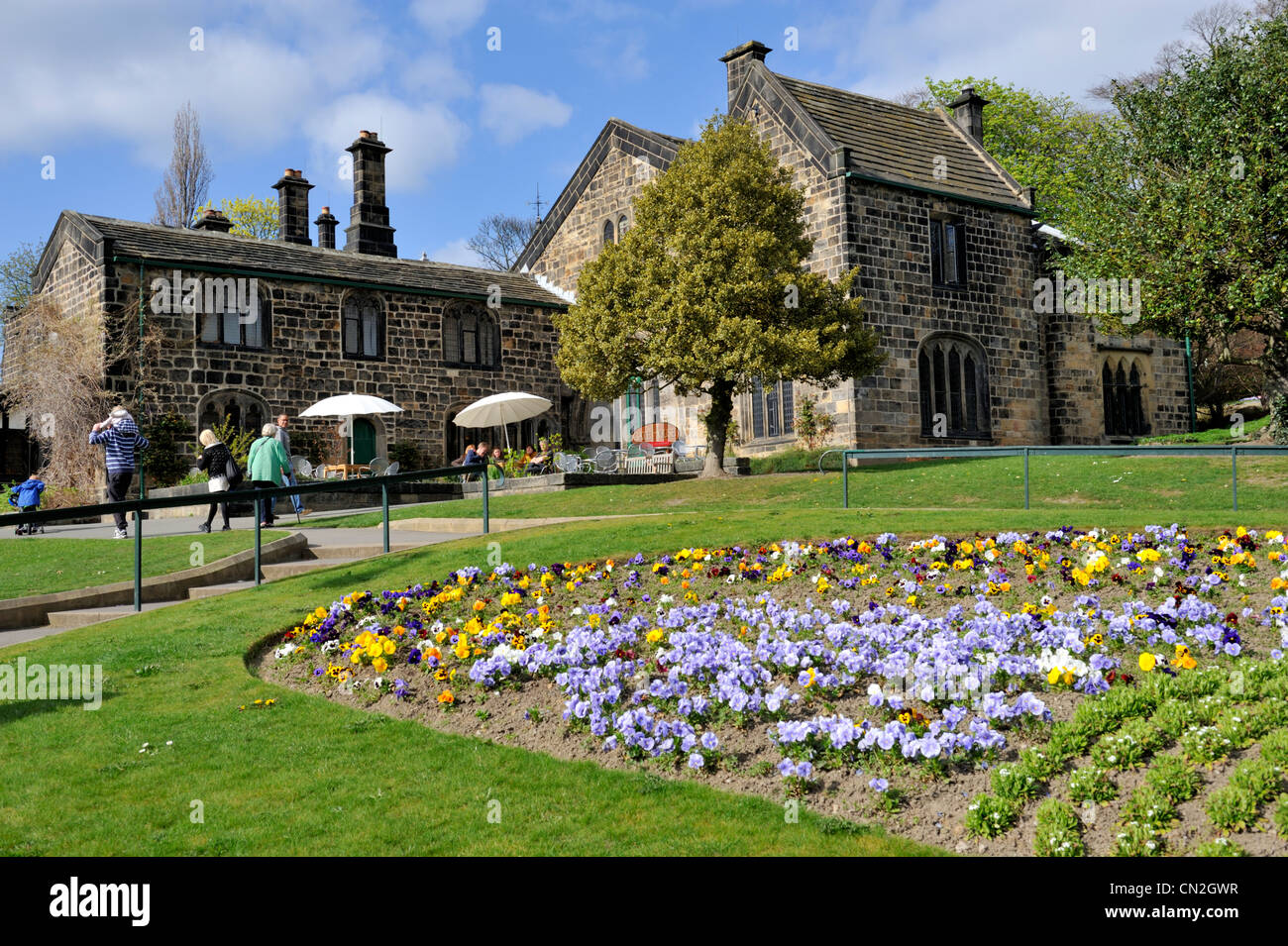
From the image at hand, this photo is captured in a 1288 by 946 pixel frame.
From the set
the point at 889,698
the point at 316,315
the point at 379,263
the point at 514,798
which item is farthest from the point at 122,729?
the point at 379,263

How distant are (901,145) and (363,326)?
15.9 metres

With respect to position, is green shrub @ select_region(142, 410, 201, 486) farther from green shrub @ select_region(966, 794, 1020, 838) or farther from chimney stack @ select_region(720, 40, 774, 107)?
green shrub @ select_region(966, 794, 1020, 838)

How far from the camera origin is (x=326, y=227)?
132ft

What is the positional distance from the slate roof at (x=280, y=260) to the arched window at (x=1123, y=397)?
16.9m

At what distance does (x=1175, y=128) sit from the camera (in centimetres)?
2709

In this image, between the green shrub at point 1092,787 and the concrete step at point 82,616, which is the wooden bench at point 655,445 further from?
the green shrub at point 1092,787

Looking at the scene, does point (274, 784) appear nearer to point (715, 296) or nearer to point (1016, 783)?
point (1016, 783)

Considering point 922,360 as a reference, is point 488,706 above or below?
below

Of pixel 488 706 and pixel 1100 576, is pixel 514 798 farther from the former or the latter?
pixel 1100 576

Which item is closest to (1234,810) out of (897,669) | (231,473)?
(897,669)

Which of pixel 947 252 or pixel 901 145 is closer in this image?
pixel 947 252

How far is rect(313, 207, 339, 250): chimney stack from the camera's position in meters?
40.0

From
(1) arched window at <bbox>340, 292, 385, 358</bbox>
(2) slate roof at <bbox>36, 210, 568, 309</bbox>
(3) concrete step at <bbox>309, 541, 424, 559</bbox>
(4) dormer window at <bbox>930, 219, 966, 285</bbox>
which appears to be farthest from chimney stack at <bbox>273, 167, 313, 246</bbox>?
(3) concrete step at <bbox>309, 541, 424, 559</bbox>

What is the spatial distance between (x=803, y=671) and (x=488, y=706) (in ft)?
6.87
